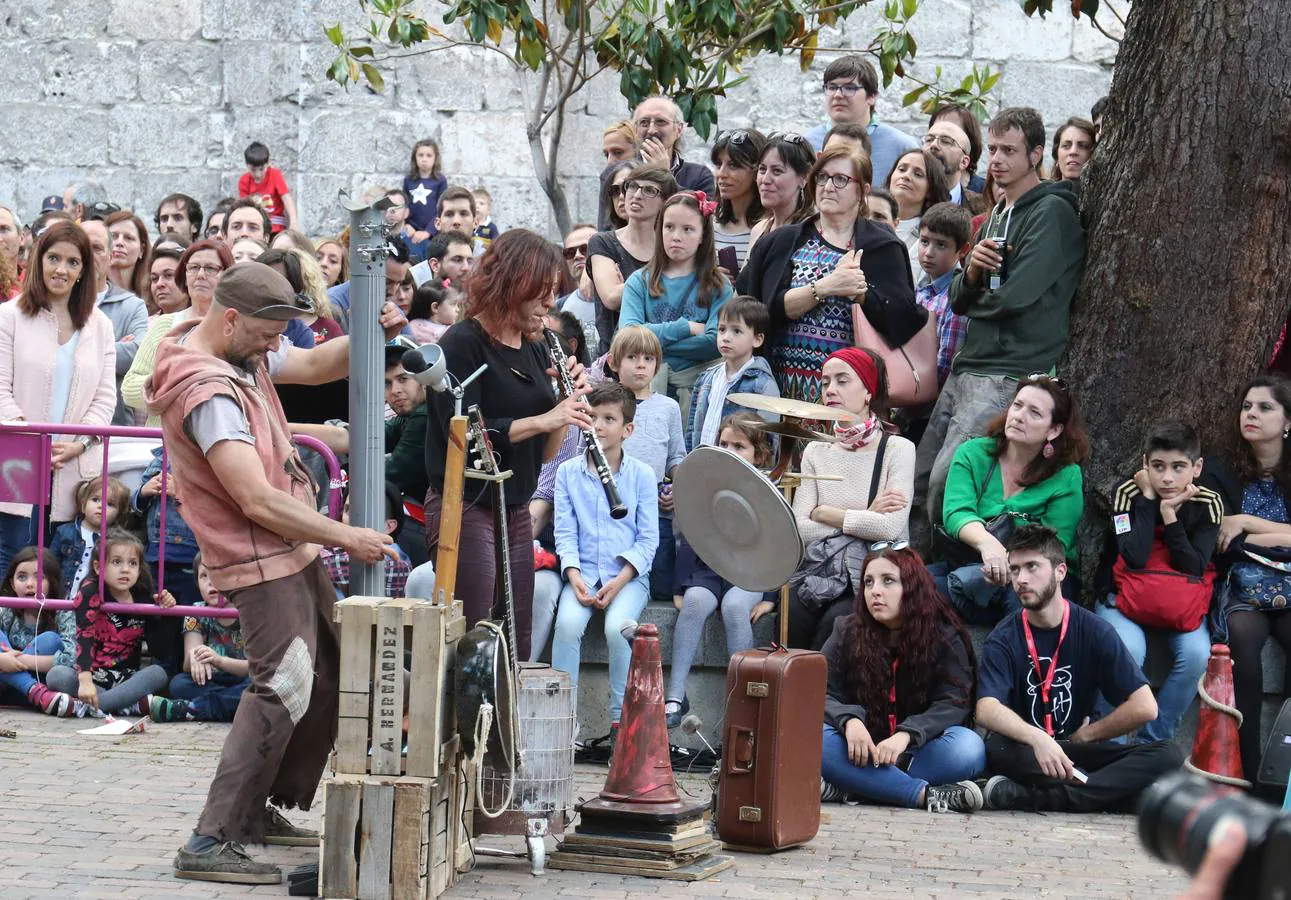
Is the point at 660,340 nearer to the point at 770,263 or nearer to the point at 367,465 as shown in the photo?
the point at 770,263

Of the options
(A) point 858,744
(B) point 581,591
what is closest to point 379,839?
(A) point 858,744

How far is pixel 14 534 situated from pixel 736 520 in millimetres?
4002

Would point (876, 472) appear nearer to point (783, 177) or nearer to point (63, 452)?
point (783, 177)

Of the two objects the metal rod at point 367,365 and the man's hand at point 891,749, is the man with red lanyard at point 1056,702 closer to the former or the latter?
the man's hand at point 891,749

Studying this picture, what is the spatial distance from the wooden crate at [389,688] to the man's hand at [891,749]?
6.81ft

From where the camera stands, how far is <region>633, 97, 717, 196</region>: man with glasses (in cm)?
982

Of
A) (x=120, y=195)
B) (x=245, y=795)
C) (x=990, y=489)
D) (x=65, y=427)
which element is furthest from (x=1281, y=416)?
(x=120, y=195)

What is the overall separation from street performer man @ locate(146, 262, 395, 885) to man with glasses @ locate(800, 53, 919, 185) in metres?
4.86

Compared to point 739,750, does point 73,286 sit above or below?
above

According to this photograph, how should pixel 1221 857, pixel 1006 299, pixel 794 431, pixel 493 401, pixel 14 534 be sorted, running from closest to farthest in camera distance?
pixel 1221 857 → pixel 493 401 → pixel 794 431 → pixel 1006 299 → pixel 14 534

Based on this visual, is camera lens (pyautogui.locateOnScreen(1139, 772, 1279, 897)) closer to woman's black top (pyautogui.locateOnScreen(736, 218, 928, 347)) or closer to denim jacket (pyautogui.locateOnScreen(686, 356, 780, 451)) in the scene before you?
denim jacket (pyautogui.locateOnScreen(686, 356, 780, 451))

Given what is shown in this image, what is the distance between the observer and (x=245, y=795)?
5.49m

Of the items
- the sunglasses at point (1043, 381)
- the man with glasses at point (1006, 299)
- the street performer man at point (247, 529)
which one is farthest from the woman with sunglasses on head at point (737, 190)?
the street performer man at point (247, 529)

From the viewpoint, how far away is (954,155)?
9.96 m
